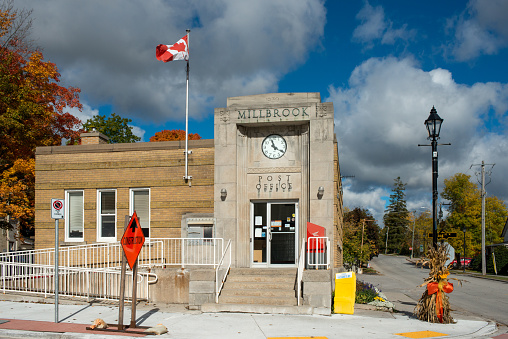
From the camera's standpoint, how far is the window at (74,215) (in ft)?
53.7

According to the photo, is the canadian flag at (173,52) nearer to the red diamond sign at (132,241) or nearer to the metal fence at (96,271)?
the metal fence at (96,271)

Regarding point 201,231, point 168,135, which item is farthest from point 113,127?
point 201,231

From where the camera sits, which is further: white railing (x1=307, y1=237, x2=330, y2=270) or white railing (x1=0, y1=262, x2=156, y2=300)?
white railing (x1=0, y1=262, x2=156, y2=300)

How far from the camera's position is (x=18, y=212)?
22.8 m

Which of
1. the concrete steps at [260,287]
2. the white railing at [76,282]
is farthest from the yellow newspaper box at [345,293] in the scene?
the white railing at [76,282]

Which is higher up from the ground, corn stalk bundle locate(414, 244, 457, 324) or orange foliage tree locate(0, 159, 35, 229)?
orange foliage tree locate(0, 159, 35, 229)

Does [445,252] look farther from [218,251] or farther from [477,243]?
[477,243]

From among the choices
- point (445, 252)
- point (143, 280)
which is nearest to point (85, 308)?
point (143, 280)

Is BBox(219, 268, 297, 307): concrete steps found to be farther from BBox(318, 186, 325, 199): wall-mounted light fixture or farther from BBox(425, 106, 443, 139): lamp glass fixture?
BBox(425, 106, 443, 139): lamp glass fixture

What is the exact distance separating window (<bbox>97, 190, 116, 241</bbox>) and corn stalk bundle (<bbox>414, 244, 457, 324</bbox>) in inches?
415

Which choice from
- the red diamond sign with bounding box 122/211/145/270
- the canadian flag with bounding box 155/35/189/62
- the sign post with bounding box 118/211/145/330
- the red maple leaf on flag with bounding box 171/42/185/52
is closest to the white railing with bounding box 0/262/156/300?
the sign post with bounding box 118/211/145/330

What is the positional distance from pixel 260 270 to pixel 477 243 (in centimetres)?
4294

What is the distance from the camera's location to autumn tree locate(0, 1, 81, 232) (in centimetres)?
2311

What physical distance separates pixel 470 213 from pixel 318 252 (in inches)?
1651
